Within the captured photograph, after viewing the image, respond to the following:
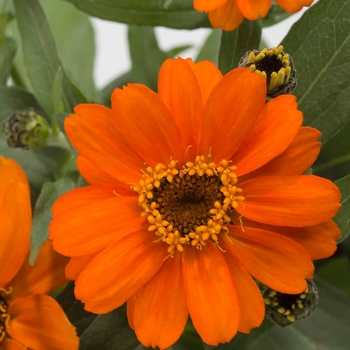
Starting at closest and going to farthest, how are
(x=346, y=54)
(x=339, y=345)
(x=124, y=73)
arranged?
(x=346, y=54), (x=339, y=345), (x=124, y=73)

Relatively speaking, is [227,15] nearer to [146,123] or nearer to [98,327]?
[146,123]

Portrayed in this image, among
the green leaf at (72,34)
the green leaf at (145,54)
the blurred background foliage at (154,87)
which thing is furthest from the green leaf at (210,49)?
the green leaf at (72,34)

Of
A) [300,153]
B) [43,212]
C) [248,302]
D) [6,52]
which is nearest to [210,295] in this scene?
[248,302]

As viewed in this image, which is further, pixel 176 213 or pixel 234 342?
pixel 234 342

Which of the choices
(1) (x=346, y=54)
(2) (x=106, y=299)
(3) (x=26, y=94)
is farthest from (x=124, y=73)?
(2) (x=106, y=299)

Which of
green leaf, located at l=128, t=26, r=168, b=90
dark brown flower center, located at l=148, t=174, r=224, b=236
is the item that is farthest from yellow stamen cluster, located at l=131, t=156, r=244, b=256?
green leaf, located at l=128, t=26, r=168, b=90

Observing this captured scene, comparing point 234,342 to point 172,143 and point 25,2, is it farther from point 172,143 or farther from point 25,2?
point 25,2

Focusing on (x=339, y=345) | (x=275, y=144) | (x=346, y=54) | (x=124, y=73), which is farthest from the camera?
(x=124, y=73)
